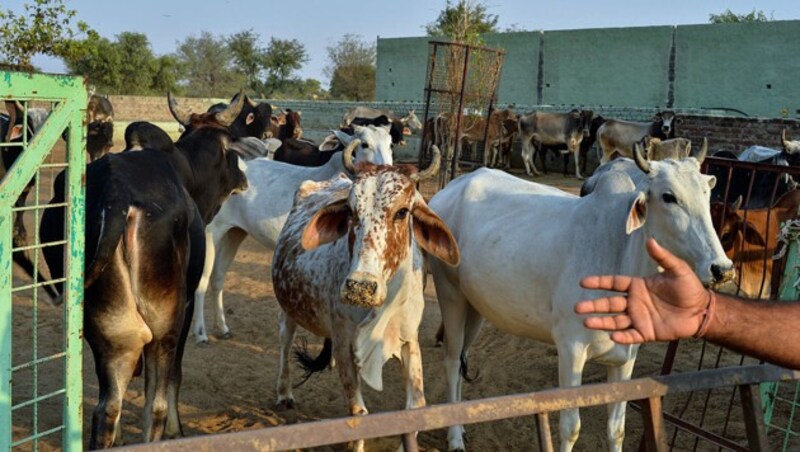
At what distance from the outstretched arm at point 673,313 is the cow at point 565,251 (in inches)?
70.8

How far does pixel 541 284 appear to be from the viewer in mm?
4809

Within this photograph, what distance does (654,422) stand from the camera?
231 cm

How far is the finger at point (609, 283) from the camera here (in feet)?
7.14

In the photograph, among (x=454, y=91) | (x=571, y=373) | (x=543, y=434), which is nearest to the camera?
(x=543, y=434)

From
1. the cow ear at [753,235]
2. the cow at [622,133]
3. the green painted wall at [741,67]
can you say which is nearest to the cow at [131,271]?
the cow ear at [753,235]

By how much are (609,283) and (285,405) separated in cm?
433

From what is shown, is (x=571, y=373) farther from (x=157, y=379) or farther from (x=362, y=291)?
(x=157, y=379)

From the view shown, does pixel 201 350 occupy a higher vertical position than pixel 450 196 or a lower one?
lower

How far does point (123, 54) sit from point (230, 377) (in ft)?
143

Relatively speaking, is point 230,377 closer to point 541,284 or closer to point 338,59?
point 541,284

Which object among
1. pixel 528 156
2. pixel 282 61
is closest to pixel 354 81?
pixel 282 61

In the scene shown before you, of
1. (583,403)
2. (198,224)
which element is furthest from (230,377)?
(583,403)

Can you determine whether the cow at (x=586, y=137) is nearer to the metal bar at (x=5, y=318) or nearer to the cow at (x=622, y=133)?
the cow at (x=622, y=133)

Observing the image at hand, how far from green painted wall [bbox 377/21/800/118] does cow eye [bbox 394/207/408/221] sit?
893 inches
